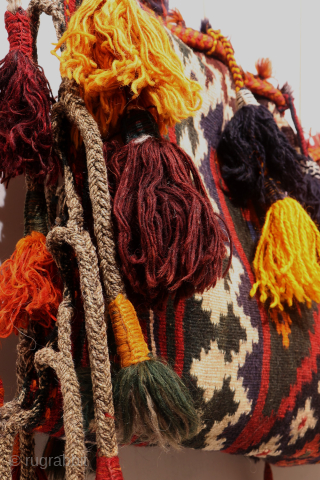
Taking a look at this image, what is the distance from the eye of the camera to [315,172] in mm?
729

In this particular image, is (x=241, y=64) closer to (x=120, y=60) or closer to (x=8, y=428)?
(x=120, y=60)

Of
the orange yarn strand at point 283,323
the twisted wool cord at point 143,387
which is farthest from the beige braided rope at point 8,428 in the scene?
the orange yarn strand at point 283,323

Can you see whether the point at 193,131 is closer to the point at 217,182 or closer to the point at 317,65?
the point at 217,182

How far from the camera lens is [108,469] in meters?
0.37

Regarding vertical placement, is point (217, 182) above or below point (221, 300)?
above

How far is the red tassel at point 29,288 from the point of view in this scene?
44 centimetres

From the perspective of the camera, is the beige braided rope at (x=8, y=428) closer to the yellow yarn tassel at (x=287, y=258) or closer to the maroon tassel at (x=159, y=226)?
the maroon tassel at (x=159, y=226)

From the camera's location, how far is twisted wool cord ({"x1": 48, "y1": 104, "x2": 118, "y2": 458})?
1.24ft

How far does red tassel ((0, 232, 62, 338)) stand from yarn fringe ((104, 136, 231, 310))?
3.4 inches

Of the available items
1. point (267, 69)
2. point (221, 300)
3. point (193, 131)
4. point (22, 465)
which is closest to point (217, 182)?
point (193, 131)

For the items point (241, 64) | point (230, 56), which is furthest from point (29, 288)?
point (241, 64)

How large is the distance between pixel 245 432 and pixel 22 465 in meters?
0.27

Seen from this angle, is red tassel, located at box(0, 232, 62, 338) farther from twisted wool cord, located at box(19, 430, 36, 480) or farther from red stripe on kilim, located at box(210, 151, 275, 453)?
red stripe on kilim, located at box(210, 151, 275, 453)

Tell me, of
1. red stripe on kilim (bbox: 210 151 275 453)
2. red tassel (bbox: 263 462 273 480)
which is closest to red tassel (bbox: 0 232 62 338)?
red stripe on kilim (bbox: 210 151 275 453)
